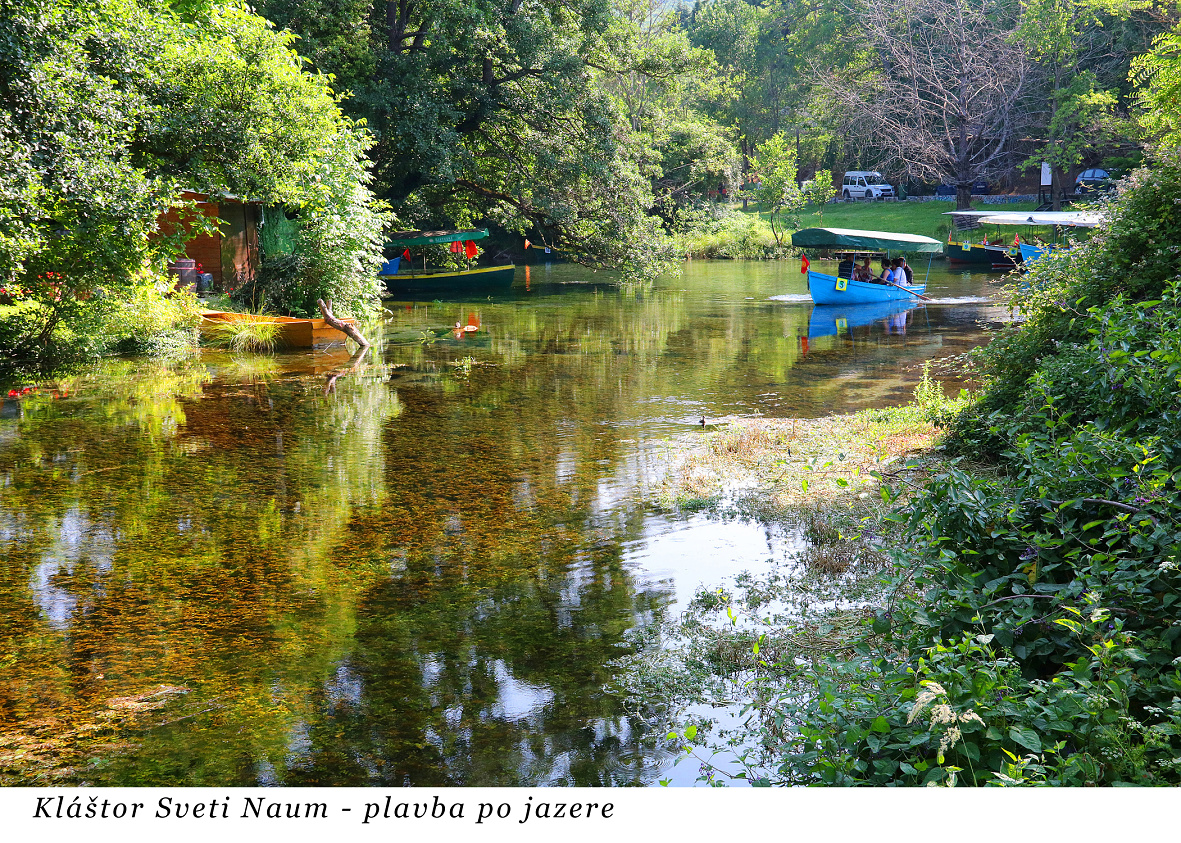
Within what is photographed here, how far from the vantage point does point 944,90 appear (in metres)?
44.5

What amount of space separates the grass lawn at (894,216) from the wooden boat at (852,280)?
2099 centimetres

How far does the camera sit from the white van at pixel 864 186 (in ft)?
191

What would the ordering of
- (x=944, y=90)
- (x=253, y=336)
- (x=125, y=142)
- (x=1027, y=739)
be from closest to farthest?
(x=1027, y=739) < (x=125, y=142) < (x=253, y=336) < (x=944, y=90)

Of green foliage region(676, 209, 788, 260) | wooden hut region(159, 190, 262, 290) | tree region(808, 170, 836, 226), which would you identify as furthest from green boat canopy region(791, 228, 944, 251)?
tree region(808, 170, 836, 226)

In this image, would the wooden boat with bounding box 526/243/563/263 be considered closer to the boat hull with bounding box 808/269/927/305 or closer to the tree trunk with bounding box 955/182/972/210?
the tree trunk with bounding box 955/182/972/210

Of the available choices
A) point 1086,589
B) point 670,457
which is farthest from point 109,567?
point 1086,589

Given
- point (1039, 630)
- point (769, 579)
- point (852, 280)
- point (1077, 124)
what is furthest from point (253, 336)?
point (1077, 124)

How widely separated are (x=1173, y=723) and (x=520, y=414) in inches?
392

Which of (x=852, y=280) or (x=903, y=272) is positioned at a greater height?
(x=903, y=272)

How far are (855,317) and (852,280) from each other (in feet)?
5.92

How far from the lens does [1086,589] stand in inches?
162

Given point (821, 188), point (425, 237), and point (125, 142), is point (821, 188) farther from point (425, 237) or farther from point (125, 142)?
point (125, 142)

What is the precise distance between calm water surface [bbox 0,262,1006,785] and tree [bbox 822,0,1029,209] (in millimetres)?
35136

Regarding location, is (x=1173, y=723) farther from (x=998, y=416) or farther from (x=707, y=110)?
(x=707, y=110)
